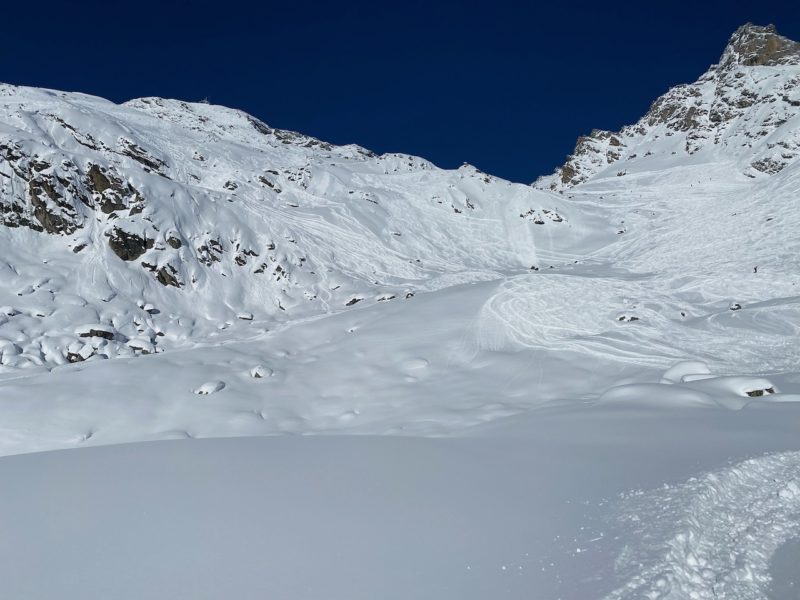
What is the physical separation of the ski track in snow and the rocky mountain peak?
73.0 m

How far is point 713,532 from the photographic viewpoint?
418 centimetres

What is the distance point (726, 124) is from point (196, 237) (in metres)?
54.6

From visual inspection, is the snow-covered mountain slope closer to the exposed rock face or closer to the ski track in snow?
the exposed rock face

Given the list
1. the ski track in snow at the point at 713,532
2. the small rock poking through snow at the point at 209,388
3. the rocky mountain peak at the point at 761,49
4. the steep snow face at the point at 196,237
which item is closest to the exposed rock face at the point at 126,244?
the steep snow face at the point at 196,237

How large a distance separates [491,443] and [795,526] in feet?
10.8

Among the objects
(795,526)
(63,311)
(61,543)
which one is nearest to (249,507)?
(61,543)

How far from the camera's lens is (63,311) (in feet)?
63.2

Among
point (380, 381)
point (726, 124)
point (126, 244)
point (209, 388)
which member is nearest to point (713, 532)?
point (380, 381)

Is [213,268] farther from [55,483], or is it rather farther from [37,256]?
[55,483]

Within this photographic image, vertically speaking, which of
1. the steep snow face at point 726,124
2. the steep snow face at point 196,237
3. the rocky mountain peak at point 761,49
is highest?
the rocky mountain peak at point 761,49

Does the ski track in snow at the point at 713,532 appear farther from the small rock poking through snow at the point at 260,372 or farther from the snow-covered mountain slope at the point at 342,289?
the small rock poking through snow at the point at 260,372

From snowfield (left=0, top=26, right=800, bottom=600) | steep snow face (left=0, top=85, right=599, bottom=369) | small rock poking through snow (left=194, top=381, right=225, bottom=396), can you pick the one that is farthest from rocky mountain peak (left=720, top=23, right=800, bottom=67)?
small rock poking through snow (left=194, top=381, right=225, bottom=396)

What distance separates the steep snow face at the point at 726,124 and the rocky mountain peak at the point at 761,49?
102mm

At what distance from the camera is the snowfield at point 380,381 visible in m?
3.79
